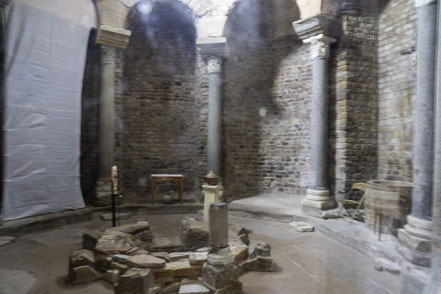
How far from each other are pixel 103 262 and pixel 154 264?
721 millimetres

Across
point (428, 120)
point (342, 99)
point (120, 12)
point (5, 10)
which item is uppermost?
point (120, 12)

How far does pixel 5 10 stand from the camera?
192 inches

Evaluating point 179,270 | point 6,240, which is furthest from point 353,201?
point 6,240

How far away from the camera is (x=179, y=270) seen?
3.19m

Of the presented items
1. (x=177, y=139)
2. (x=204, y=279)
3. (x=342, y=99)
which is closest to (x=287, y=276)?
(x=204, y=279)

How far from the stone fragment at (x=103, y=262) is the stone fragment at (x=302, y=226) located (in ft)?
11.2

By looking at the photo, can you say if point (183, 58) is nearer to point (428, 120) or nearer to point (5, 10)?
point (5, 10)

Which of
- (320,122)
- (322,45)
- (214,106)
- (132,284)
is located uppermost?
(322,45)

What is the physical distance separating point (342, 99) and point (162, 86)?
4.71m

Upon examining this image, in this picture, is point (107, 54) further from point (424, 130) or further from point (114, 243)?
point (424, 130)

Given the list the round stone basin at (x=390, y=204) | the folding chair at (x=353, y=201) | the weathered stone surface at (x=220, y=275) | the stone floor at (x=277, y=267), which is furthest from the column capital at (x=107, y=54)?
the round stone basin at (x=390, y=204)

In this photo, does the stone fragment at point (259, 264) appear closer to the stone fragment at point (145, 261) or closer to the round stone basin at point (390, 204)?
the stone fragment at point (145, 261)

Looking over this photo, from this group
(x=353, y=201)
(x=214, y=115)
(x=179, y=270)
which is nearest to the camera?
(x=179, y=270)

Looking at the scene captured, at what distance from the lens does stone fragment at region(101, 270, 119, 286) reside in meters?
3.17
